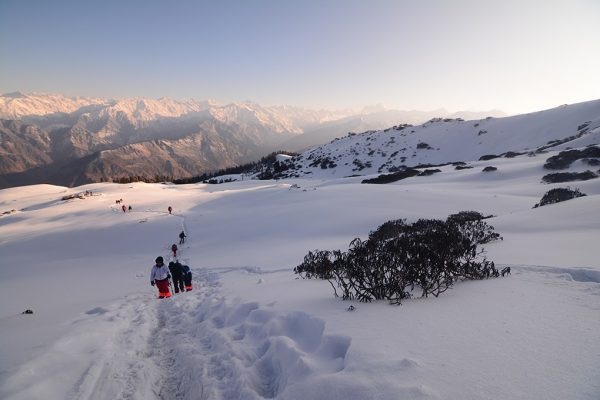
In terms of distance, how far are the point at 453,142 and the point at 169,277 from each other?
8035cm

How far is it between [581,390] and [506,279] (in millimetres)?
4108

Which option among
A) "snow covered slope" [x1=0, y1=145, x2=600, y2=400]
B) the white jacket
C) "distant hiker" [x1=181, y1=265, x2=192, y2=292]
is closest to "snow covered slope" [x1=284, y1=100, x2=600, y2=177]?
"snow covered slope" [x1=0, y1=145, x2=600, y2=400]

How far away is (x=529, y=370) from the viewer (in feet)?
10.2

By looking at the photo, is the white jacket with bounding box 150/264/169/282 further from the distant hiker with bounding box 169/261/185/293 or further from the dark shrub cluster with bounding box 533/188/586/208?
the dark shrub cluster with bounding box 533/188/586/208

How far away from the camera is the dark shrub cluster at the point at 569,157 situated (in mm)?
28923

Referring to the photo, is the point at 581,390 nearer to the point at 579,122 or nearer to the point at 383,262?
the point at 383,262

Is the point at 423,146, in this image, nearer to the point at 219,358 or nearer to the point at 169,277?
the point at 169,277

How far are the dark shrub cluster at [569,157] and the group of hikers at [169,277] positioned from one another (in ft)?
108

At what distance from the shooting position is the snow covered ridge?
59.8 metres

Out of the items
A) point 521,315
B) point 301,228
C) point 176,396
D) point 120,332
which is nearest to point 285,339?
point 176,396

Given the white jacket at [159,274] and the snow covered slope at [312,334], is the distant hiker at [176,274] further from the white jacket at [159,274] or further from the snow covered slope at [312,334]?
the snow covered slope at [312,334]

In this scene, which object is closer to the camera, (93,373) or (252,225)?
(93,373)

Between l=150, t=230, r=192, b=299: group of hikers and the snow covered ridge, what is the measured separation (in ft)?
162

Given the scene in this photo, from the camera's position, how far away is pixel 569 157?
29625 mm
